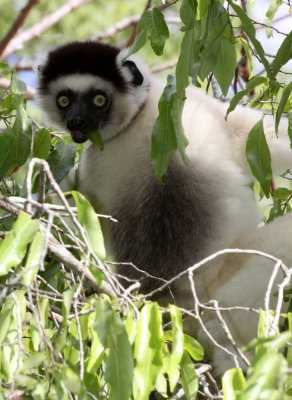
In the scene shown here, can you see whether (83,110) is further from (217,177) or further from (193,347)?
(193,347)

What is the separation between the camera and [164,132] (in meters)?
2.27

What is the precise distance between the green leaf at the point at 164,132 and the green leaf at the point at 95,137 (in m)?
0.96

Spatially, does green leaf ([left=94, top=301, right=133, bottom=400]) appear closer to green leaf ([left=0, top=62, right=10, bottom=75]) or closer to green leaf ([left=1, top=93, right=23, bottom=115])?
green leaf ([left=1, top=93, right=23, bottom=115])

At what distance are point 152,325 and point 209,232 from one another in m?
1.49

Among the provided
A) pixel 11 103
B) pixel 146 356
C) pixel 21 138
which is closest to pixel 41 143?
pixel 21 138

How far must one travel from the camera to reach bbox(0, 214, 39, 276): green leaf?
165cm

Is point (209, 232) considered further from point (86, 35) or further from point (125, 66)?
point (86, 35)

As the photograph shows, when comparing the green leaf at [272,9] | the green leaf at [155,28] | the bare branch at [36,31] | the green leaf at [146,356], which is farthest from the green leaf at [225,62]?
the bare branch at [36,31]

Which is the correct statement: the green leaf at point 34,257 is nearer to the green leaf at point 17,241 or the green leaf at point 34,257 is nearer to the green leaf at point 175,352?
the green leaf at point 17,241

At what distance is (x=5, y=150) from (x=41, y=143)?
6.1 inches

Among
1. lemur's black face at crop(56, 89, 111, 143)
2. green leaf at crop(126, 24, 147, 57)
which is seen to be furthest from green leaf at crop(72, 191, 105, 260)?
lemur's black face at crop(56, 89, 111, 143)

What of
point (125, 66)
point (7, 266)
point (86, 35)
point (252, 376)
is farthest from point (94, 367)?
point (86, 35)

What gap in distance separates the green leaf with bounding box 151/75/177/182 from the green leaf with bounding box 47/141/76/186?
0.62 meters

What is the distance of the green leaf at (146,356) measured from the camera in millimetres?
1582
